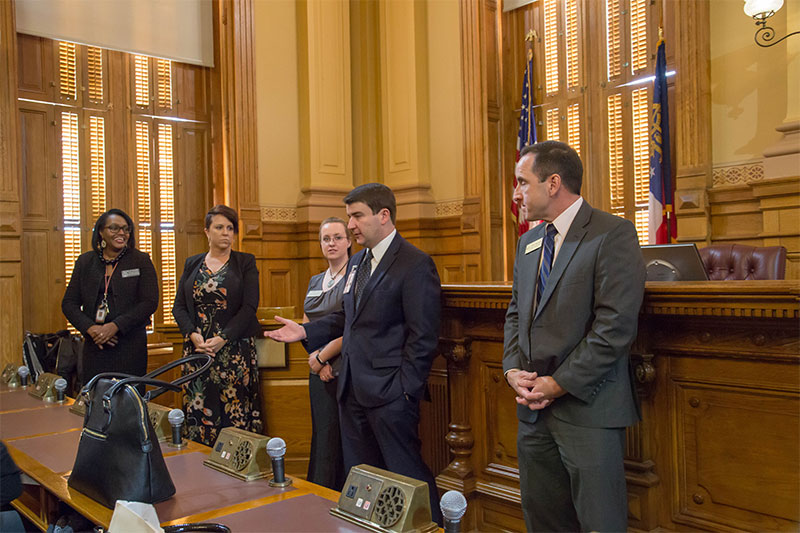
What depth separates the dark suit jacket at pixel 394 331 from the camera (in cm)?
233

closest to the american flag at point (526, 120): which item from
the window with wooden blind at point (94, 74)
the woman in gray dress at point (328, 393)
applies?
the woman in gray dress at point (328, 393)

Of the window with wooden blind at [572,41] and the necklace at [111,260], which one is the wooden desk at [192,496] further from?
the window with wooden blind at [572,41]

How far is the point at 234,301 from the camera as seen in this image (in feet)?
11.2

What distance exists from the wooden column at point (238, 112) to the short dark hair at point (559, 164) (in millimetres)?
4521

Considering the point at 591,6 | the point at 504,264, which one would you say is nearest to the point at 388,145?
the point at 504,264

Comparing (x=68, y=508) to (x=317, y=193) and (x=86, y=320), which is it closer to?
(x=86, y=320)

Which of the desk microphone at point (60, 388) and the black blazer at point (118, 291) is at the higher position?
the black blazer at point (118, 291)

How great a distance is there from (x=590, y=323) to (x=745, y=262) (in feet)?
6.40

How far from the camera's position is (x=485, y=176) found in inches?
237

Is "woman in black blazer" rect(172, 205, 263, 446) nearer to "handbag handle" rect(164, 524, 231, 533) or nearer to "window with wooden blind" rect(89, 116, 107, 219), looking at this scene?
"handbag handle" rect(164, 524, 231, 533)

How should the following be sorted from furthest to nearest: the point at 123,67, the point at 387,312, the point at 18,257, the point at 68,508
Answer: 1. the point at 123,67
2. the point at 18,257
3. the point at 387,312
4. the point at 68,508

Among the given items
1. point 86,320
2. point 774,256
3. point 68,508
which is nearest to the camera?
point 68,508

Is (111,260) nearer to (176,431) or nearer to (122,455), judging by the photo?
(176,431)

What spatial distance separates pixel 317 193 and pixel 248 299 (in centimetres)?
305
